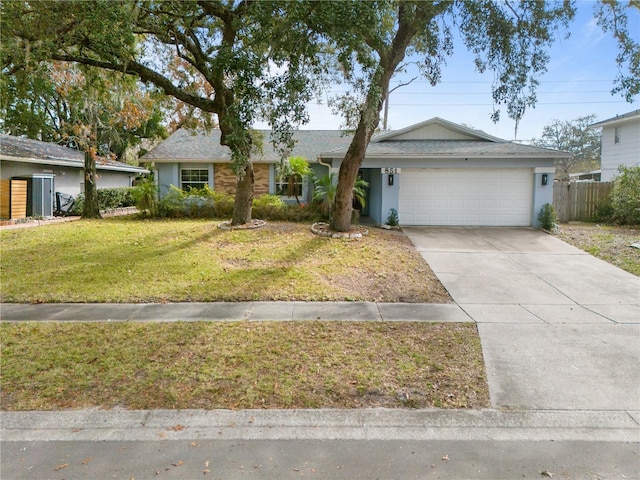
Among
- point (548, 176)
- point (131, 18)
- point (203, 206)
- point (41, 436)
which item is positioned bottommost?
point (41, 436)

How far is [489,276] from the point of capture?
9336 millimetres

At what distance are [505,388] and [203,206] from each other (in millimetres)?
14377

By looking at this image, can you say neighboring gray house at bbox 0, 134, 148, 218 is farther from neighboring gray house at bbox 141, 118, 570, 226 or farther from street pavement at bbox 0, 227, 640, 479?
street pavement at bbox 0, 227, 640, 479

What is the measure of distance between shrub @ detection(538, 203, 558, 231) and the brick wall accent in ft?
38.2

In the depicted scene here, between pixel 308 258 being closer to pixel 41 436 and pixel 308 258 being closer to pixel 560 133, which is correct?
pixel 41 436

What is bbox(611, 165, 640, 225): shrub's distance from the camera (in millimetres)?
15922

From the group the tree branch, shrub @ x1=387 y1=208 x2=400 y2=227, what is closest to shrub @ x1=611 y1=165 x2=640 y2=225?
shrub @ x1=387 y1=208 x2=400 y2=227

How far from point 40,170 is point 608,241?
21.4 meters

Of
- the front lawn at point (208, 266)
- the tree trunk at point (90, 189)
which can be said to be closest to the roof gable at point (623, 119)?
the front lawn at point (208, 266)

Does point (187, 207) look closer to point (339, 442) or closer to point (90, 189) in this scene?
point (90, 189)

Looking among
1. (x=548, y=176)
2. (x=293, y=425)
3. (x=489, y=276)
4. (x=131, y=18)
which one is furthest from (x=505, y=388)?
(x=548, y=176)

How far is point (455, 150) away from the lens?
15.2m

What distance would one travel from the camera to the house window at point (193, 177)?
69.7ft

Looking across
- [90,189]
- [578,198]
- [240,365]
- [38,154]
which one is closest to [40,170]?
[38,154]
